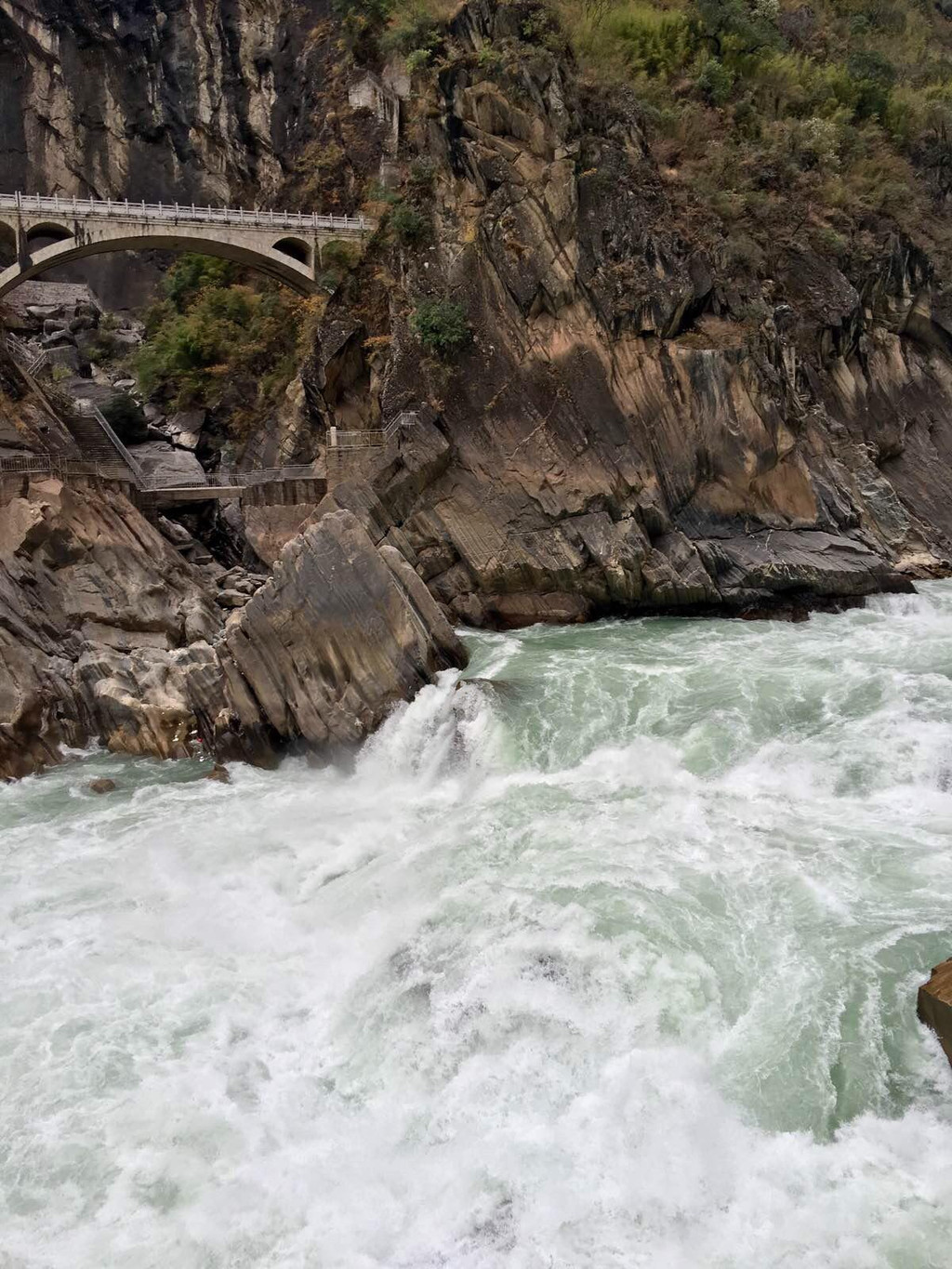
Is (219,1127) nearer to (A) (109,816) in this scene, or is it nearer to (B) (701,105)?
(A) (109,816)

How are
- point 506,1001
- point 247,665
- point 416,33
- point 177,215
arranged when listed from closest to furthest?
point 506,1001 < point 247,665 < point 416,33 < point 177,215

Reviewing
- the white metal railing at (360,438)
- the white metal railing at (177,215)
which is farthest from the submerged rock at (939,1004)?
the white metal railing at (177,215)

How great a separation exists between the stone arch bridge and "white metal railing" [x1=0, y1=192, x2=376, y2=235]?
0.10ft

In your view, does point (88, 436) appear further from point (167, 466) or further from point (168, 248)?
point (168, 248)

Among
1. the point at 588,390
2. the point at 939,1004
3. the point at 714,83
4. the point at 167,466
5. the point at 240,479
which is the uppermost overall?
the point at 714,83

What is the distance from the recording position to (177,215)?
3300cm

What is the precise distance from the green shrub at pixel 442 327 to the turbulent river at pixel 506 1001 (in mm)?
12929

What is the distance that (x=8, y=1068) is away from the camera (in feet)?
31.1

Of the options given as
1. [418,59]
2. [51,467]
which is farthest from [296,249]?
[51,467]

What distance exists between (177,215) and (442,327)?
13678 mm

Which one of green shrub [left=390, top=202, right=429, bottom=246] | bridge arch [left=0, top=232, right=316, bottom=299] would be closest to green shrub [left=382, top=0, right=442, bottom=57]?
green shrub [left=390, top=202, right=429, bottom=246]

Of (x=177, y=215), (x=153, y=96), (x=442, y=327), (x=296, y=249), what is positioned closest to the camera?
(x=442, y=327)

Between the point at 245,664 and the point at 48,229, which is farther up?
the point at 48,229

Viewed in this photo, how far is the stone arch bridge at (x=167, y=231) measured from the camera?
31.5m
